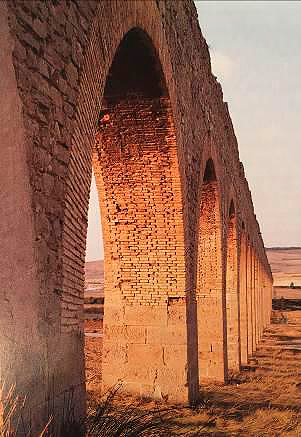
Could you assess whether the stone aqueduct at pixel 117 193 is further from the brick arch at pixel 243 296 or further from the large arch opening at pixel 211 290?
the brick arch at pixel 243 296

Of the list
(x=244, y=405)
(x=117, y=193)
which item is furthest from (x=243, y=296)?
(x=117, y=193)

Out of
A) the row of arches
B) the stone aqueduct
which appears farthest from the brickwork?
the row of arches

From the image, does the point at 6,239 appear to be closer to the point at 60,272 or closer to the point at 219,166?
the point at 60,272

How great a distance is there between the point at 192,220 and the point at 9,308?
4.95 metres

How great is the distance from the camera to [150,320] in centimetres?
682

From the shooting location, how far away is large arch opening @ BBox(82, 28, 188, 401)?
6.20m

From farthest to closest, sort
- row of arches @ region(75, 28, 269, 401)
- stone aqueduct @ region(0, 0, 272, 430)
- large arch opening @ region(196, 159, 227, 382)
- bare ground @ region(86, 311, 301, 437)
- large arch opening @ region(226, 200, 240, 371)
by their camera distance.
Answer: large arch opening @ region(226, 200, 240, 371), large arch opening @ region(196, 159, 227, 382), row of arches @ region(75, 28, 269, 401), bare ground @ region(86, 311, 301, 437), stone aqueduct @ region(0, 0, 272, 430)

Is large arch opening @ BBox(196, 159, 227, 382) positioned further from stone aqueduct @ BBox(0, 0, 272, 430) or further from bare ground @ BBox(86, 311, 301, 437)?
bare ground @ BBox(86, 311, 301, 437)

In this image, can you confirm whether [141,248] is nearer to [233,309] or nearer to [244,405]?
[244,405]

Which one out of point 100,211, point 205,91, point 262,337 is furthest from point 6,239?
point 262,337

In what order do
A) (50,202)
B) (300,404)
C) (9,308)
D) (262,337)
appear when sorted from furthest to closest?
(262,337), (300,404), (50,202), (9,308)

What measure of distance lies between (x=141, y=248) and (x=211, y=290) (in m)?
3.18

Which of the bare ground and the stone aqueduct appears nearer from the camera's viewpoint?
the stone aqueduct

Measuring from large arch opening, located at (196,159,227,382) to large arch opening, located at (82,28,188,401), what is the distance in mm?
2862
